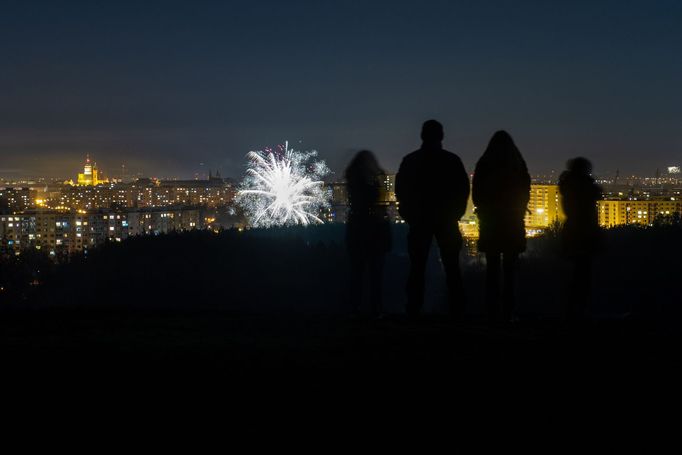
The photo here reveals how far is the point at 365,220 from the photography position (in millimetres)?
10836

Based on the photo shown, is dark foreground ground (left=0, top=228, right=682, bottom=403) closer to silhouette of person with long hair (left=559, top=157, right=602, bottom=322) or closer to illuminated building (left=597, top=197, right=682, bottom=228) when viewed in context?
silhouette of person with long hair (left=559, top=157, right=602, bottom=322)

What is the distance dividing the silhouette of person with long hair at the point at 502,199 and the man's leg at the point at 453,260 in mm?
338

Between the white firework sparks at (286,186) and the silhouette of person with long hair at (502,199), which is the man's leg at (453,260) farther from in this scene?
the white firework sparks at (286,186)

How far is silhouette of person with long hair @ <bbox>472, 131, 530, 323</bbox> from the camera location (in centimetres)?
947

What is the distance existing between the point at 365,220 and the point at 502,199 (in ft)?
6.78

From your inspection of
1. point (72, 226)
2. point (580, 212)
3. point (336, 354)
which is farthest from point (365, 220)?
point (72, 226)

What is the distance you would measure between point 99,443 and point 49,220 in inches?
5855

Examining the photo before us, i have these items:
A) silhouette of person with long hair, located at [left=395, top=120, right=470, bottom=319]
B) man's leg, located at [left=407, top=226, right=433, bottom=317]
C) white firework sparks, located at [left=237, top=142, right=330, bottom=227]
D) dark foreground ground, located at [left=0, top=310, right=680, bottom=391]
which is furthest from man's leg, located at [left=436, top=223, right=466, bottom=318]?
white firework sparks, located at [left=237, top=142, right=330, bottom=227]

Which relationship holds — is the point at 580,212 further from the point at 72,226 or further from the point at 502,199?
the point at 72,226

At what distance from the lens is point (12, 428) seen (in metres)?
5.18

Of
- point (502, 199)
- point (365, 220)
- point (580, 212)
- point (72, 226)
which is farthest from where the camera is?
point (72, 226)

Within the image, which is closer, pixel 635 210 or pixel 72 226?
pixel 635 210

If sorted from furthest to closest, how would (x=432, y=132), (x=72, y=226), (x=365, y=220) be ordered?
1. (x=72, y=226)
2. (x=365, y=220)
3. (x=432, y=132)

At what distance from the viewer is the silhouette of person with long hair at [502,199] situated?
31.1ft
